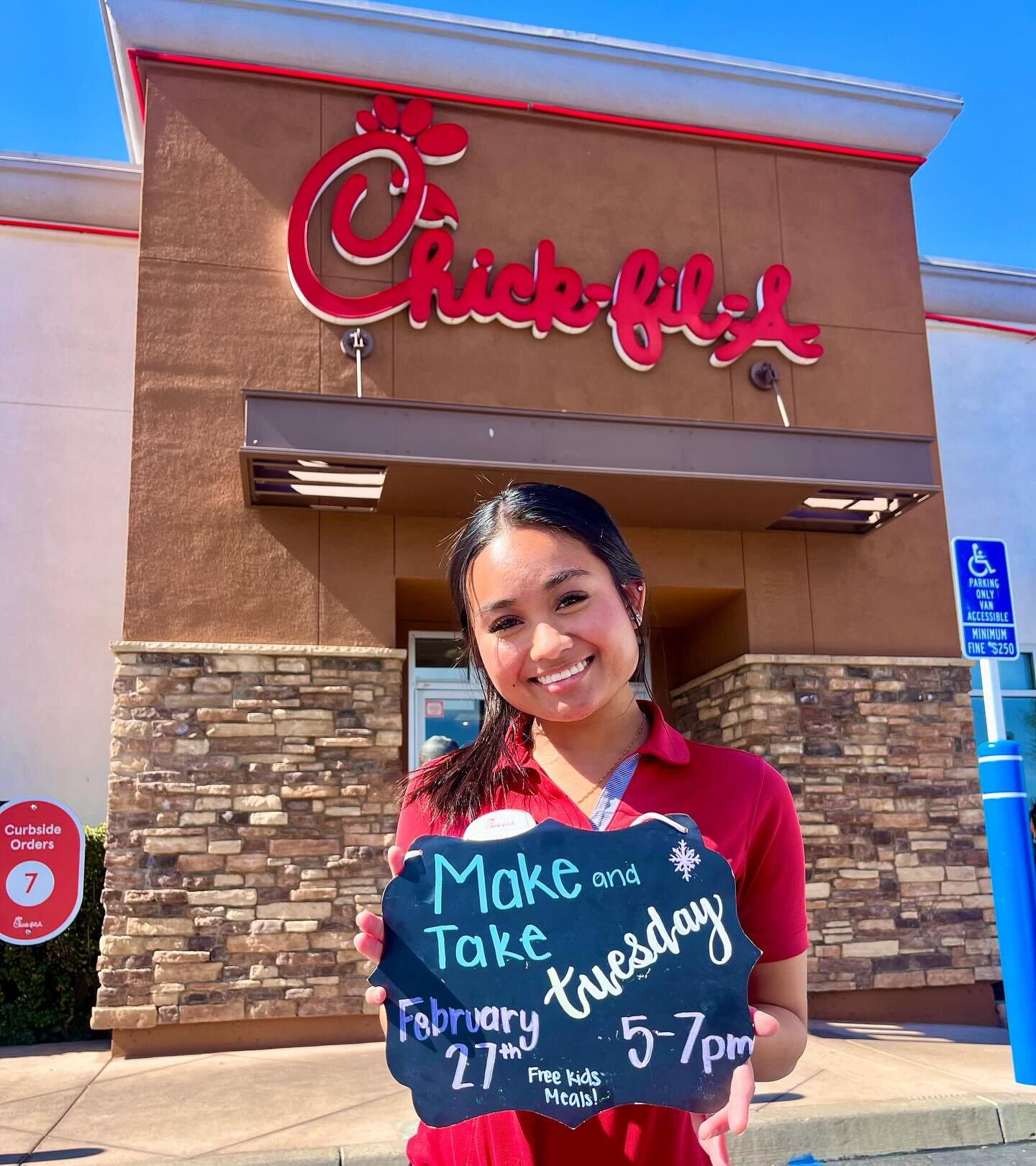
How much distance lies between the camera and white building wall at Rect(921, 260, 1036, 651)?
11711 mm

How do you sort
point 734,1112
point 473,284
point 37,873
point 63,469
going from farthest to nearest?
1. point 63,469
2. point 473,284
3. point 37,873
4. point 734,1112

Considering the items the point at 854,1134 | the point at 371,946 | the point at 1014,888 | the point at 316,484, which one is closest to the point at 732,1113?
the point at 371,946

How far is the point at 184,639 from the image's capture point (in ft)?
25.1

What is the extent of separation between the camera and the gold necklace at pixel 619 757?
1.70m

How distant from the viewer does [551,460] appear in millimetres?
7434

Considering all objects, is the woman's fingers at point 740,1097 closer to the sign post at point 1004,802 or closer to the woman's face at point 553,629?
the woman's face at point 553,629

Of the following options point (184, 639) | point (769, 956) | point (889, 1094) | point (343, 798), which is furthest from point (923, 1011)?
point (769, 956)

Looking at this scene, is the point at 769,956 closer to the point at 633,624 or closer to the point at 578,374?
the point at 633,624

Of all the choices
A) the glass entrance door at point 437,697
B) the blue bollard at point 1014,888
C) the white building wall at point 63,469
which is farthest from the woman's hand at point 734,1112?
the white building wall at point 63,469

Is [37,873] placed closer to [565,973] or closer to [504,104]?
[565,973]

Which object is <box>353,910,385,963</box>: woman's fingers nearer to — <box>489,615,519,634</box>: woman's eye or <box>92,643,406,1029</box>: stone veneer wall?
<box>489,615,519,634</box>: woman's eye

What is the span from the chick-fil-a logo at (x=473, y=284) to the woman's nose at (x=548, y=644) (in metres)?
7.16

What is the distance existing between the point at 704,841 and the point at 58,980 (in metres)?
7.70

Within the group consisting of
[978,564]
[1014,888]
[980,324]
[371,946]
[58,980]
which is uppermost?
[980,324]
